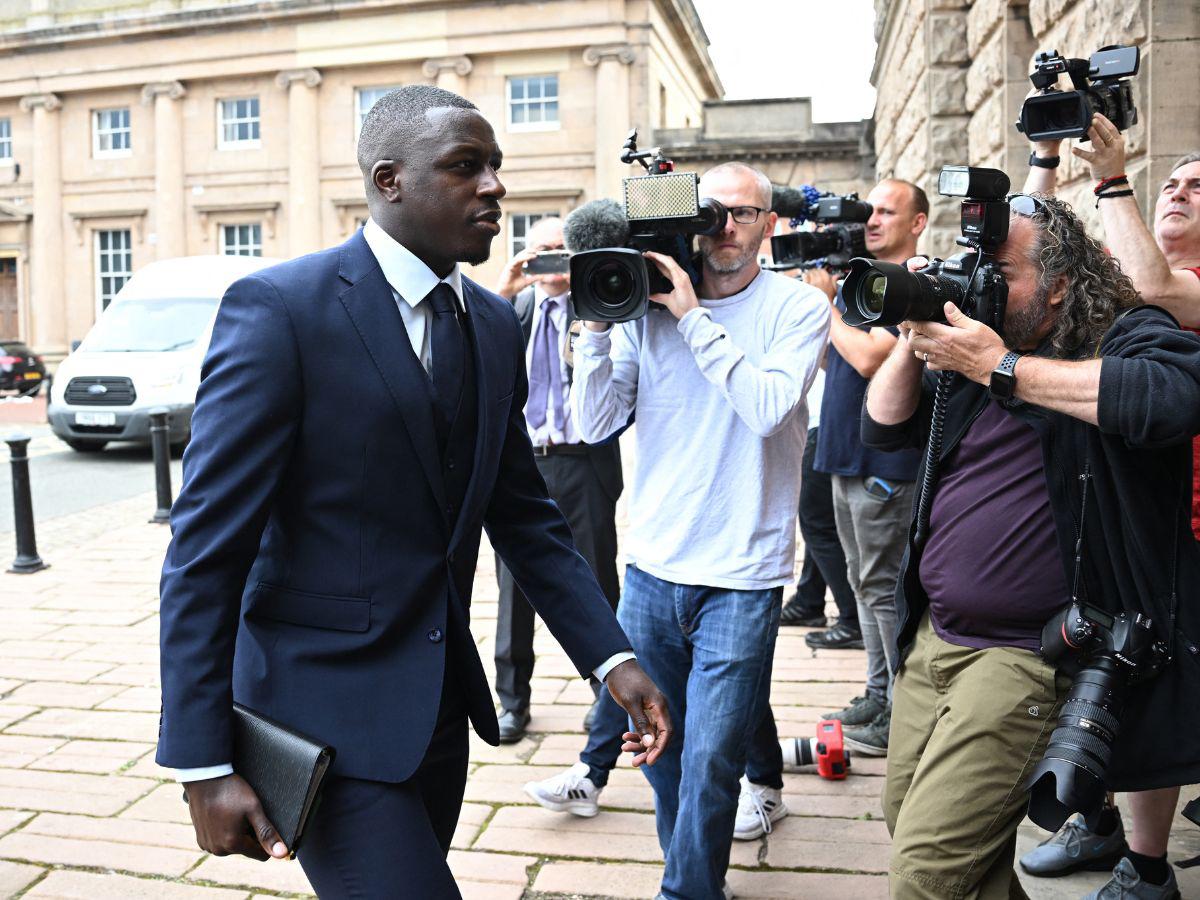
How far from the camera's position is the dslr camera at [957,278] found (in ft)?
8.62

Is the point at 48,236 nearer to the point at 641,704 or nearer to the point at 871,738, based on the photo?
the point at 871,738

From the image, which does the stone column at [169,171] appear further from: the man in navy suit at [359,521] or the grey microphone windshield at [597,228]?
the man in navy suit at [359,521]

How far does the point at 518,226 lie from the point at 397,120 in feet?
92.4

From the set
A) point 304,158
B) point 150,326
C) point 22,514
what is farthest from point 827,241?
point 304,158

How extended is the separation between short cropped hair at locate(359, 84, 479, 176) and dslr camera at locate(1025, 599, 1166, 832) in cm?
171

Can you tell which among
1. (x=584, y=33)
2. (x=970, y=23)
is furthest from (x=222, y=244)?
(x=970, y=23)

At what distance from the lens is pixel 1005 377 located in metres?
2.60

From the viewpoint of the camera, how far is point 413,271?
228cm

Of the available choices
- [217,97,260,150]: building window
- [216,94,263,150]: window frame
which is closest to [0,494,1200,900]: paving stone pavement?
[216,94,263,150]: window frame

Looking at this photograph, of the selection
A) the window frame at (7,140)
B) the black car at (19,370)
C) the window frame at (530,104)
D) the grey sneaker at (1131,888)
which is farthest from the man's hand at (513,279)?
the window frame at (7,140)

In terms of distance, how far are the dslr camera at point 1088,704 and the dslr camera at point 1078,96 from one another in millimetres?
1480

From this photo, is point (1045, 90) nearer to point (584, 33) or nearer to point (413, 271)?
point (413, 271)

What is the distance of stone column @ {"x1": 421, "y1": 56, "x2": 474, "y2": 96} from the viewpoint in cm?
2970

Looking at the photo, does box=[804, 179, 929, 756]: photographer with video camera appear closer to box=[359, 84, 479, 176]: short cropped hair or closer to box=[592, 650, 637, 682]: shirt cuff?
box=[592, 650, 637, 682]: shirt cuff
